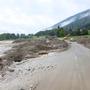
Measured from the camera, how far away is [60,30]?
123562 millimetres

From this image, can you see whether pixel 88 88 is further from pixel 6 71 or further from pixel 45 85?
pixel 6 71

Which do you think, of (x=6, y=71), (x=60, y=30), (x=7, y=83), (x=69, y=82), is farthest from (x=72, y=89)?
(x=60, y=30)

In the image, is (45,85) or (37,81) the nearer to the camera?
(45,85)

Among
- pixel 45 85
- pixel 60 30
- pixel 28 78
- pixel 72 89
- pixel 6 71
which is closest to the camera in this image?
pixel 72 89

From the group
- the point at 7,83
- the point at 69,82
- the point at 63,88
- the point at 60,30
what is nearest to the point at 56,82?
the point at 69,82

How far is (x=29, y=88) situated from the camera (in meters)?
11.7

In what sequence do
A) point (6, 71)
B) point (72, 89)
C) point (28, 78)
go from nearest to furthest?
point (72, 89) → point (28, 78) → point (6, 71)

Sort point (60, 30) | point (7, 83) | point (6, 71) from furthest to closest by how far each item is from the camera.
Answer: point (60, 30) → point (6, 71) → point (7, 83)

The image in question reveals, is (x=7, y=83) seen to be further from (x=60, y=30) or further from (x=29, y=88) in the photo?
(x=60, y=30)

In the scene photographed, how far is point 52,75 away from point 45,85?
9.81 ft

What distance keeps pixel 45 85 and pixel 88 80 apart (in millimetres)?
2429

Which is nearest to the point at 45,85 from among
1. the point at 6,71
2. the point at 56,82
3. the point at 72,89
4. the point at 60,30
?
the point at 56,82

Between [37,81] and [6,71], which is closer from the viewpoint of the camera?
[37,81]

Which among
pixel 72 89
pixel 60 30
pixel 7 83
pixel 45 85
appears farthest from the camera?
pixel 60 30
